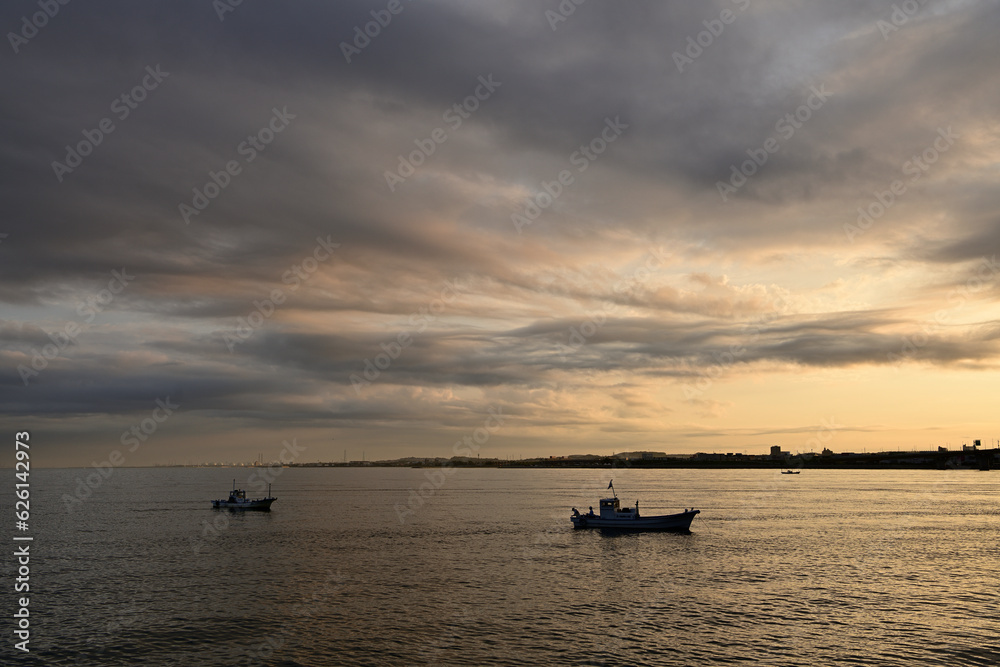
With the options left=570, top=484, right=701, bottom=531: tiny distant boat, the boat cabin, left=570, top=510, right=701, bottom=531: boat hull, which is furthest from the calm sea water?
the boat cabin

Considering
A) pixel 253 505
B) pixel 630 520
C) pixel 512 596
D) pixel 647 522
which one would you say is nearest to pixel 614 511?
pixel 630 520

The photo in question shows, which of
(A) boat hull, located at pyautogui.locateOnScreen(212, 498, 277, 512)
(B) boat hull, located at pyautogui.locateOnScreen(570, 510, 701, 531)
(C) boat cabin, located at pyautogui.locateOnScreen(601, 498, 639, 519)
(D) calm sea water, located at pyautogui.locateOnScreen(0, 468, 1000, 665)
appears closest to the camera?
(D) calm sea water, located at pyautogui.locateOnScreen(0, 468, 1000, 665)

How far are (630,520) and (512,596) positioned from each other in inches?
2157

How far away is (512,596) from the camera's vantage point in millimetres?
57531

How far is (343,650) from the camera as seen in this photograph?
4278 cm

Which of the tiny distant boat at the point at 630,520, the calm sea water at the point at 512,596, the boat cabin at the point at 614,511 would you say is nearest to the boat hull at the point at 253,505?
the calm sea water at the point at 512,596

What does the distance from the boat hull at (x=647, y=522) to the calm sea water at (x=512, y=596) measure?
2315 mm

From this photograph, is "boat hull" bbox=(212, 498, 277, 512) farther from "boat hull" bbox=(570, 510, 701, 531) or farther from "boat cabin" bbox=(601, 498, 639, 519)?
"boat cabin" bbox=(601, 498, 639, 519)

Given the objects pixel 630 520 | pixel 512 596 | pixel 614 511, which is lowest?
pixel 630 520

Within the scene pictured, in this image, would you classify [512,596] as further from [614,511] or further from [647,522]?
[614,511]

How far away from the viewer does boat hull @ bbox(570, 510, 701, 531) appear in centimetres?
10506

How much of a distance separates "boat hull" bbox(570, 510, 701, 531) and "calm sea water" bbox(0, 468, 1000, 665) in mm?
2315

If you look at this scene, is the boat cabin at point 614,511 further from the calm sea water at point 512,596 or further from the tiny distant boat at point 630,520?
the calm sea water at point 512,596

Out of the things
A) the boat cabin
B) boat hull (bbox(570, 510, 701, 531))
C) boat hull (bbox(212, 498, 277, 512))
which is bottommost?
boat hull (bbox(212, 498, 277, 512))
